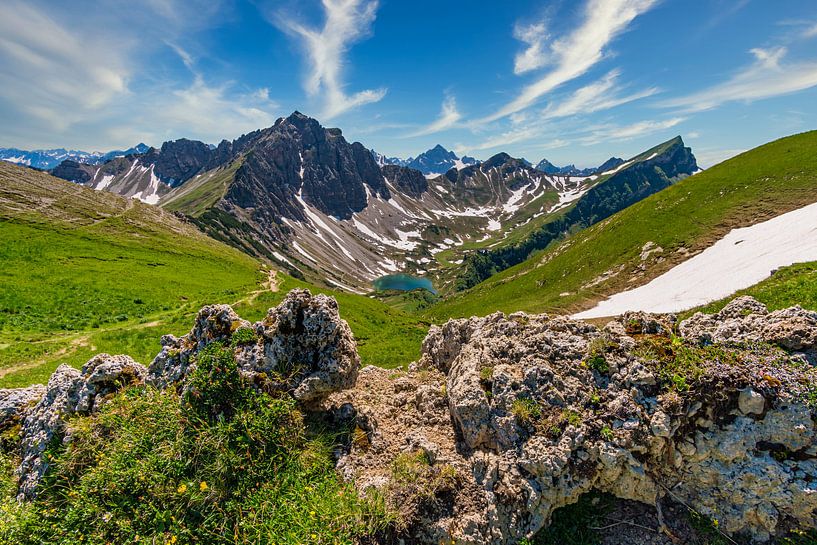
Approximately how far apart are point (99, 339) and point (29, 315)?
9.07m

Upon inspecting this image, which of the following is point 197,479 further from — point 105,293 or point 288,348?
point 105,293

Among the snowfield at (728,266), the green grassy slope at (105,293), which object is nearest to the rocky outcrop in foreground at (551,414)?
the green grassy slope at (105,293)

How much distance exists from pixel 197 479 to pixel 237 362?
3.40 m

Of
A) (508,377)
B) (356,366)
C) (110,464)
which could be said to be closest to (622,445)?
(508,377)

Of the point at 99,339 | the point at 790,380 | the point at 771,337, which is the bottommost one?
the point at 99,339

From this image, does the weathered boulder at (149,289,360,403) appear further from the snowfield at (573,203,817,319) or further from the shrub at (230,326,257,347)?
the snowfield at (573,203,817,319)

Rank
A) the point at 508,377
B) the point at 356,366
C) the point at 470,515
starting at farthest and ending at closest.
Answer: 1. the point at 356,366
2. the point at 508,377
3. the point at 470,515

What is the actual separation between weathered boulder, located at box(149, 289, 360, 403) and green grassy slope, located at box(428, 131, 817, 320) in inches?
1888

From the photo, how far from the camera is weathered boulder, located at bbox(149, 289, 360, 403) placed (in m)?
11.1

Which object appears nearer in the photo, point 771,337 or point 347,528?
point 347,528

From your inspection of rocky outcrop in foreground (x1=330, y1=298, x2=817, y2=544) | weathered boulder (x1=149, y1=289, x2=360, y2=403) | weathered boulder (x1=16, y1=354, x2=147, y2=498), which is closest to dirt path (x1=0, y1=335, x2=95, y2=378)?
weathered boulder (x1=16, y1=354, x2=147, y2=498)

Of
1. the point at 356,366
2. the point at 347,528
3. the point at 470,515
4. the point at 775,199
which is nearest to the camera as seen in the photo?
the point at 347,528

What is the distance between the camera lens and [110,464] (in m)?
8.79

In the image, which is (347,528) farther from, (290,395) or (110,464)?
(110,464)
